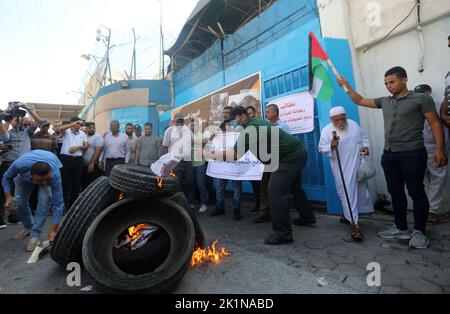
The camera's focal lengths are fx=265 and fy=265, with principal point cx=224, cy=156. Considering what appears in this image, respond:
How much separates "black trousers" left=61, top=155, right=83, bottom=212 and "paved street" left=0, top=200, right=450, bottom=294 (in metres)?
1.90

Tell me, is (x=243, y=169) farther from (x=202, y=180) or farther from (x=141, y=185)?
(x=141, y=185)

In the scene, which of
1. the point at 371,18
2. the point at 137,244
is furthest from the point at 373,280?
the point at 371,18

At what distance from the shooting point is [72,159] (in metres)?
5.55

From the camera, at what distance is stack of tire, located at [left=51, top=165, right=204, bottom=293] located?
230 centimetres

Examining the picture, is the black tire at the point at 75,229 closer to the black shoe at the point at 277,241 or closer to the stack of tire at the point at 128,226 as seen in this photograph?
the stack of tire at the point at 128,226

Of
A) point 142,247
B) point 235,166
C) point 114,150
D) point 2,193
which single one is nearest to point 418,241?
point 235,166

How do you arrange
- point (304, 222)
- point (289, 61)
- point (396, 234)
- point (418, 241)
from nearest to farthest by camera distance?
point (418, 241), point (396, 234), point (304, 222), point (289, 61)

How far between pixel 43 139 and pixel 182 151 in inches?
102

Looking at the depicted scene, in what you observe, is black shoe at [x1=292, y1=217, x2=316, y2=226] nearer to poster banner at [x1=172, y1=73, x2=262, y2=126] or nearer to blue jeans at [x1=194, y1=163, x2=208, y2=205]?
blue jeans at [x1=194, y1=163, x2=208, y2=205]

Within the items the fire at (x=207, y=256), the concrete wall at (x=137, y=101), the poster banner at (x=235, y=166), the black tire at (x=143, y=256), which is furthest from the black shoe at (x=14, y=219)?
the concrete wall at (x=137, y=101)

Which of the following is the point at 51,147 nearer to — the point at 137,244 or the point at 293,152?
the point at 137,244

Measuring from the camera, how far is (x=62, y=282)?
2.41 meters

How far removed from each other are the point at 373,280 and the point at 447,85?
2.31m
